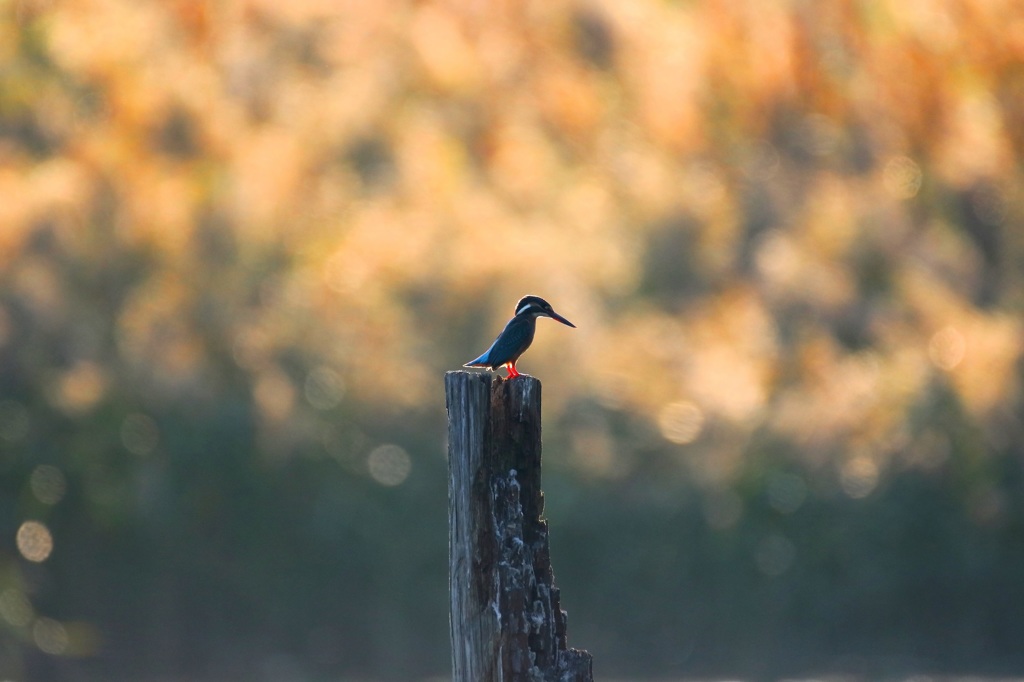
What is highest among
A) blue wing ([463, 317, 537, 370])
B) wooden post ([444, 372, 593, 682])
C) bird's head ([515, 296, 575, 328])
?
bird's head ([515, 296, 575, 328])

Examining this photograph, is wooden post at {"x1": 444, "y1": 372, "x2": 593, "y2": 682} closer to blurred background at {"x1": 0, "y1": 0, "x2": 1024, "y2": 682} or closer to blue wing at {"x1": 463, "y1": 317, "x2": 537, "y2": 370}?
blue wing at {"x1": 463, "y1": 317, "x2": 537, "y2": 370}

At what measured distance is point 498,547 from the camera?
13.1 feet

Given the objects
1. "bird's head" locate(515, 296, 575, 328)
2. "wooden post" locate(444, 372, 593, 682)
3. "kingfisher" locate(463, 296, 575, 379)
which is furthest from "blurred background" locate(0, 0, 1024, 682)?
"wooden post" locate(444, 372, 593, 682)

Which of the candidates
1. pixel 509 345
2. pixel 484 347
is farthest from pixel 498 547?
pixel 484 347

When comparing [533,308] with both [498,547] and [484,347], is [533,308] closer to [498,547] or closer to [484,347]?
[498,547]

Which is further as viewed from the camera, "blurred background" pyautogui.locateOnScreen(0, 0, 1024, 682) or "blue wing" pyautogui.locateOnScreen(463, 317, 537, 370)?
"blurred background" pyautogui.locateOnScreen(0, 0, 1024, 682)

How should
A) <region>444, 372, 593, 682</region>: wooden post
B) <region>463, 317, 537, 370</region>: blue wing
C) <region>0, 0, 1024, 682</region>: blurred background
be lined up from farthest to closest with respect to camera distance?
1. <region>0, 0, 1024, 682</region>: blurred background
2. <region>463, 317, 537, 370</region>: blue wing
3. <region>444, 372, 593, 682</region>: wooden post

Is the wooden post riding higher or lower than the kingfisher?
lower

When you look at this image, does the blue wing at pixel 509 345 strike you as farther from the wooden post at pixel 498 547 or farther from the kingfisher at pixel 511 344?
the wooden post at pixel 498 547

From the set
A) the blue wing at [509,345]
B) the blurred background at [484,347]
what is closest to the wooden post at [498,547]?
the blue wing at [509,345]

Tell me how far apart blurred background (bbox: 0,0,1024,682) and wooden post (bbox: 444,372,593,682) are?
8.27 metres

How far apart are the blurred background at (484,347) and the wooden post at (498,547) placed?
827cm

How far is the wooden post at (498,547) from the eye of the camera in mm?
3932

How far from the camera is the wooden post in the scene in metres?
3.93
